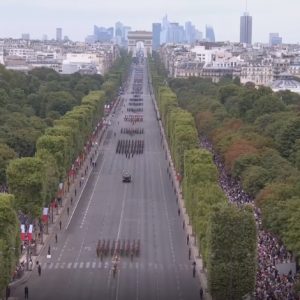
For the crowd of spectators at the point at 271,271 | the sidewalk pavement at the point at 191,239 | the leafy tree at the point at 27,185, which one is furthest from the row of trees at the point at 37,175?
the crowd of spectators at the point at 271,271

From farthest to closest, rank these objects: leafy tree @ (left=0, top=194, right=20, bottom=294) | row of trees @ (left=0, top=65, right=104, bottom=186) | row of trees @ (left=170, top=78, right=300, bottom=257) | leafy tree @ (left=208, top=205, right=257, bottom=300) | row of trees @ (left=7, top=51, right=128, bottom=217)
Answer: row of trees @ (left=0, top=65, right=104, bottom=186) < row of trees @ (left=7, top=51, right=128, bottom=217) < row of trees @ (left=170, top=78, right=300, bottom=257) < leafy tree @ (left=208, top=205, right=257, bottom=300) < leafy tree @ (left=0, top=194, right=20, bottom=294)

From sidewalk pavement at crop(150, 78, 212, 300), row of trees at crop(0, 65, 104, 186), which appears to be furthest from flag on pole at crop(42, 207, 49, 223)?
row of trees at crop(0, 65, 104, 186)

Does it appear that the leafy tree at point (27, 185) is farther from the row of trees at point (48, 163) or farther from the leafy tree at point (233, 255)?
the leafy tree at point (233, 255)

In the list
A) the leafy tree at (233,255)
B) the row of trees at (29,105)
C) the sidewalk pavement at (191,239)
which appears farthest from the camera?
the row of trees at (29,105)

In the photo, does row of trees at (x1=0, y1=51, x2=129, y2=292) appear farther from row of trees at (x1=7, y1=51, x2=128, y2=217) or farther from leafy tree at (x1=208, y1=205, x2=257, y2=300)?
leafy tree at (x1=208, y1=205, x2=257, y2=300)

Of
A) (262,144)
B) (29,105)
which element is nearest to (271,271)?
(262,144)
